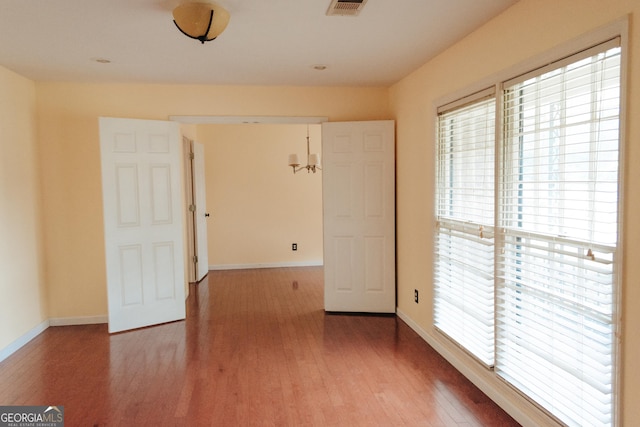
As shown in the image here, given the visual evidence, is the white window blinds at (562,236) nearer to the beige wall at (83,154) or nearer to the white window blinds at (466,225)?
the white window blinds at (466,225)

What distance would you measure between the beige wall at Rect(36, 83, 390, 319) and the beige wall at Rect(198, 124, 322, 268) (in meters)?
2.51

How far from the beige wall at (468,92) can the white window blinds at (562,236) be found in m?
0.08

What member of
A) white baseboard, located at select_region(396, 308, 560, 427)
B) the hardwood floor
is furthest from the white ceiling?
the hardwood floor

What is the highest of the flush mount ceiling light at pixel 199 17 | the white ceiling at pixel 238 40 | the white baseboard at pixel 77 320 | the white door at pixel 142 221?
the white ceiling at pixel 238 40

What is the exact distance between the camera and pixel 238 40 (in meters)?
2.99

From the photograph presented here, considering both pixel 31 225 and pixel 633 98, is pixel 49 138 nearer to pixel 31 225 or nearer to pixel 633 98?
pixel 31 225

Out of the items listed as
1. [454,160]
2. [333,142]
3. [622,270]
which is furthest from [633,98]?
[333,142]

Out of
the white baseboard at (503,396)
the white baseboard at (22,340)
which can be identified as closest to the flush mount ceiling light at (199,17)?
the white baseboard at (503,396)

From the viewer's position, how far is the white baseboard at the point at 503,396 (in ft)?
7.47

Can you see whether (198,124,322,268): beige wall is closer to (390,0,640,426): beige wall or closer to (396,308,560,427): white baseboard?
(390,0,640,426): beige wall

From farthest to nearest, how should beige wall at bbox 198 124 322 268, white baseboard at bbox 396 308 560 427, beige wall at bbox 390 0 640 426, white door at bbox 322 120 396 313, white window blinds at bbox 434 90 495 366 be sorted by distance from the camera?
beige wall at bbox 198 124 322 268 < white door at bbox 322 120 396 313 < white window blinds at bbox 434 90 495 366 < white baseboard at bbox 396 308 560 427 < beige wall at bbox 390 0 640 426

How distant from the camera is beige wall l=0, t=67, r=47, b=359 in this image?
3496mm

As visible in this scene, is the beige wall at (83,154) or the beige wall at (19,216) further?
the beige wall at (83,154)

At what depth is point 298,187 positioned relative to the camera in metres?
7.21
